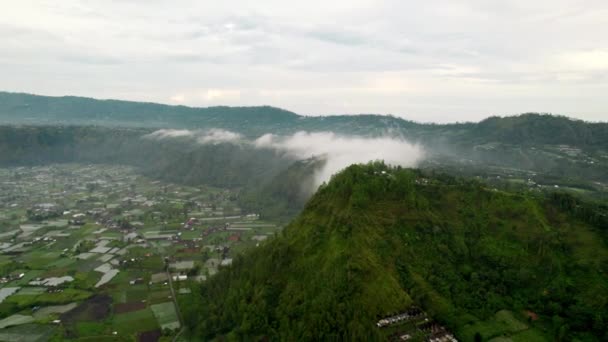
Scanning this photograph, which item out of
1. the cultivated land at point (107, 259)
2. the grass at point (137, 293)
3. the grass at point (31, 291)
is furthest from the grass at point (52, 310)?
the grass at point (137, 293)

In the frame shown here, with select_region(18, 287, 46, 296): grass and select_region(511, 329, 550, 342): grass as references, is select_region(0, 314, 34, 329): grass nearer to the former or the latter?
select_region(18, 287, 46, 296): grass

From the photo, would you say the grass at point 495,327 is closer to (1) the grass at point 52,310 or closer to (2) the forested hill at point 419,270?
(2) the forested hill at point 419,270

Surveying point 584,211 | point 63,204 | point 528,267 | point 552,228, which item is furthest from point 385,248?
point 63,204

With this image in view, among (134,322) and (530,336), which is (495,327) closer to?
(530,336)

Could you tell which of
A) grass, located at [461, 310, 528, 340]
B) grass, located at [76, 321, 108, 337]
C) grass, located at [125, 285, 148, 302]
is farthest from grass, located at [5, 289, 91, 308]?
grass, located at [461, 310, 528, 340]

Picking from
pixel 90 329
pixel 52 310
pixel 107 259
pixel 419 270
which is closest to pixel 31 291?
pixel 52 310

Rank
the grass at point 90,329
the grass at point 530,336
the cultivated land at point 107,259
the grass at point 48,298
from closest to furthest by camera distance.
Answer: the grass at point 530,336, the grass at point 90,329, the cultivated land at point 107,259, the grass at point 48,298
